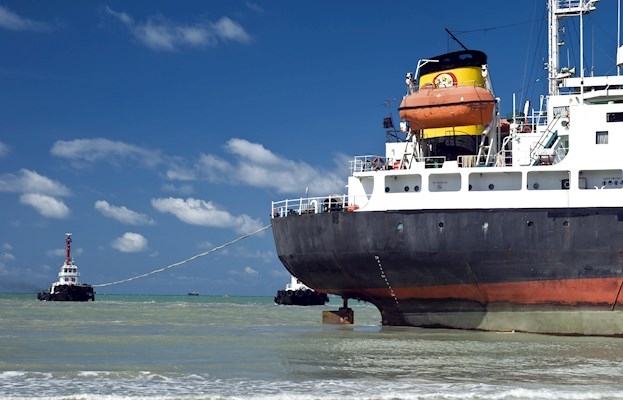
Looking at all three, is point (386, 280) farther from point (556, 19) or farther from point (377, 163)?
point (556, 19)

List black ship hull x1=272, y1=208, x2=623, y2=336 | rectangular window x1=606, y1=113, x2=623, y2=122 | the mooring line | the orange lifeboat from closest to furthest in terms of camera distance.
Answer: black ship hull x1=272, y1=208, x2=623, y2=336, rectangular window x1=606, y1=113, x2=623, y2=122, the mooring line, the orange lifeboat

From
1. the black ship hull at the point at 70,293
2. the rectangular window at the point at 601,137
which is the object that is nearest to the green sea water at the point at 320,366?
the rectangular window at the point at 601,137

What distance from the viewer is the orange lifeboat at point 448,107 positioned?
81.4 ft

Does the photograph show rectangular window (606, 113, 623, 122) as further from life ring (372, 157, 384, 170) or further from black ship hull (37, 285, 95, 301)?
black ship hull (37, 285, 95, 301)

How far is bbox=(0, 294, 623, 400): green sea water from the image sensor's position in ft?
46.6

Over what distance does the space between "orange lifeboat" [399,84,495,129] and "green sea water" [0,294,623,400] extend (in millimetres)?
6295

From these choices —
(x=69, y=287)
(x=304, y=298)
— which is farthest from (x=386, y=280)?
(x=69, y=287)

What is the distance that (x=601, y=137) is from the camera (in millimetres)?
23312

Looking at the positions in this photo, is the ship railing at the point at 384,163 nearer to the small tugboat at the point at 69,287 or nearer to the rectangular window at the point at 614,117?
the rectangular window at the point at 614,117

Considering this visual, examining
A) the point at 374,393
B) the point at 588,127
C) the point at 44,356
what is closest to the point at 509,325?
the point at 588,127

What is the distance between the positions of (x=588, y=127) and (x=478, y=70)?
4.64 metres

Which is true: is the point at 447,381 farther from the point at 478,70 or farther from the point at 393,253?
the point at 478,70

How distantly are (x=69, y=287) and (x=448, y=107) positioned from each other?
6429cm

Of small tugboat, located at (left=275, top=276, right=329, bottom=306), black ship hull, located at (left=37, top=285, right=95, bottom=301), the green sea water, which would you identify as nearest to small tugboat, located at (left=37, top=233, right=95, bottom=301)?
black ship hull, located at (left=37, top=285, right=95, bottom=301)
